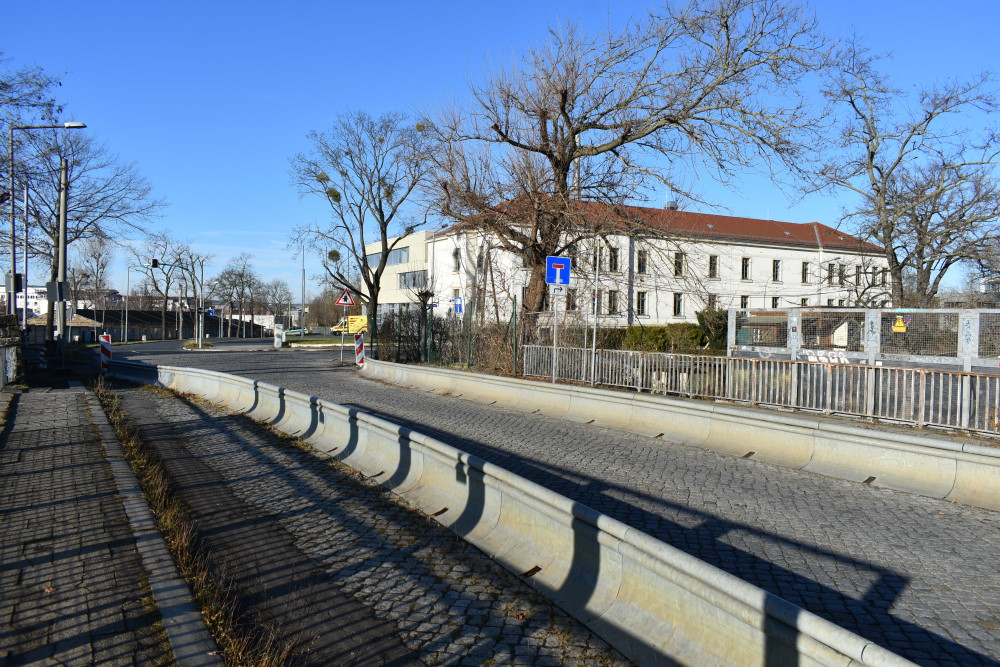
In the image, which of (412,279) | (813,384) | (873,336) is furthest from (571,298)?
(412,279)

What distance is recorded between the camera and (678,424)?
11484 millimetres

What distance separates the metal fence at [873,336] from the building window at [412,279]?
136 feet

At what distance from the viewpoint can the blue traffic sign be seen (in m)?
17.2

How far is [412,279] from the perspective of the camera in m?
64.1

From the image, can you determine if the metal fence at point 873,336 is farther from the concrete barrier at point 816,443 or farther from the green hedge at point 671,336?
the green hedge at point 671,336

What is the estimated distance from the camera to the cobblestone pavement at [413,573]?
161 inches

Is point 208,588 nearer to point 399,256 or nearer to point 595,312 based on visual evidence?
point 595,312

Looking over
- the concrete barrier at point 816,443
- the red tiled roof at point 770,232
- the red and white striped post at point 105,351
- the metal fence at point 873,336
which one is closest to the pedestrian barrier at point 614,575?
the concrete barrier at point 816,443

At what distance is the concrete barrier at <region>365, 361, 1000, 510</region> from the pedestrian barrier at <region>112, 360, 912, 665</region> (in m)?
4.95

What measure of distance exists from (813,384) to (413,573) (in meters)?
10.2

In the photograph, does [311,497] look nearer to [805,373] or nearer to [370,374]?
[805,373]

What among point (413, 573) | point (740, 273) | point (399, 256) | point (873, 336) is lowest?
point (413, 573)

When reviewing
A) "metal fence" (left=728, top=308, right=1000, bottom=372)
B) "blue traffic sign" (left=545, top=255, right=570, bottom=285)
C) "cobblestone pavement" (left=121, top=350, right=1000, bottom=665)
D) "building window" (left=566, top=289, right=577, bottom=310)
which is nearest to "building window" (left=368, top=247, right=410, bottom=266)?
"building window" (left=566, top=289, right=577, bottom=310)

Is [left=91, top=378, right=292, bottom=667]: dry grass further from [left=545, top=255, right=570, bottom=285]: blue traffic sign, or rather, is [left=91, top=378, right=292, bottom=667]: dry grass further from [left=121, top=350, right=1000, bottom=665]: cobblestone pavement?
[left=545, top=255, right=570, bottom=285]: blue traffic sign
